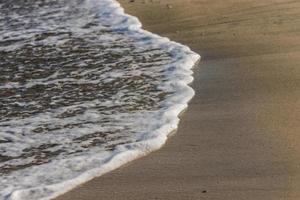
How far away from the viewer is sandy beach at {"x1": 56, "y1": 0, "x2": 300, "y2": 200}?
4551mm

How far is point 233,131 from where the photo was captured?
552 cm

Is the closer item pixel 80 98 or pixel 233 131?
pixel 233 131

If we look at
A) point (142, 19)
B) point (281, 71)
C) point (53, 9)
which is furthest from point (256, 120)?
point (53, 9)

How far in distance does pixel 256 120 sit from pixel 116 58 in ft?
9.00

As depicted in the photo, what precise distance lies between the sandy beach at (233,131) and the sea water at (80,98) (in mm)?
168

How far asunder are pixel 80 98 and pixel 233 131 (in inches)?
66.1

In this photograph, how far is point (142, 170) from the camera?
4.93 m

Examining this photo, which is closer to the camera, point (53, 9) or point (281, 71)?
point (281, 71)

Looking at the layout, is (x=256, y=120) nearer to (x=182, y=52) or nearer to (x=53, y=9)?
(x=182, y=52)

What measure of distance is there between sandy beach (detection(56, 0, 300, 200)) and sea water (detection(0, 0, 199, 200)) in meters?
0.17

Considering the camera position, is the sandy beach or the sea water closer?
the sandy beach

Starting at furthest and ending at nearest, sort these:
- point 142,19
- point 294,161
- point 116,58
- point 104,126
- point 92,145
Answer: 1. point 142,19
2. point 116,58
3. point 104,126
4. point 92,145
5. point 294,161

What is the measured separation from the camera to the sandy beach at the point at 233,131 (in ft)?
14.9

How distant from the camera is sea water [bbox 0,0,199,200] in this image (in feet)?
16.8
